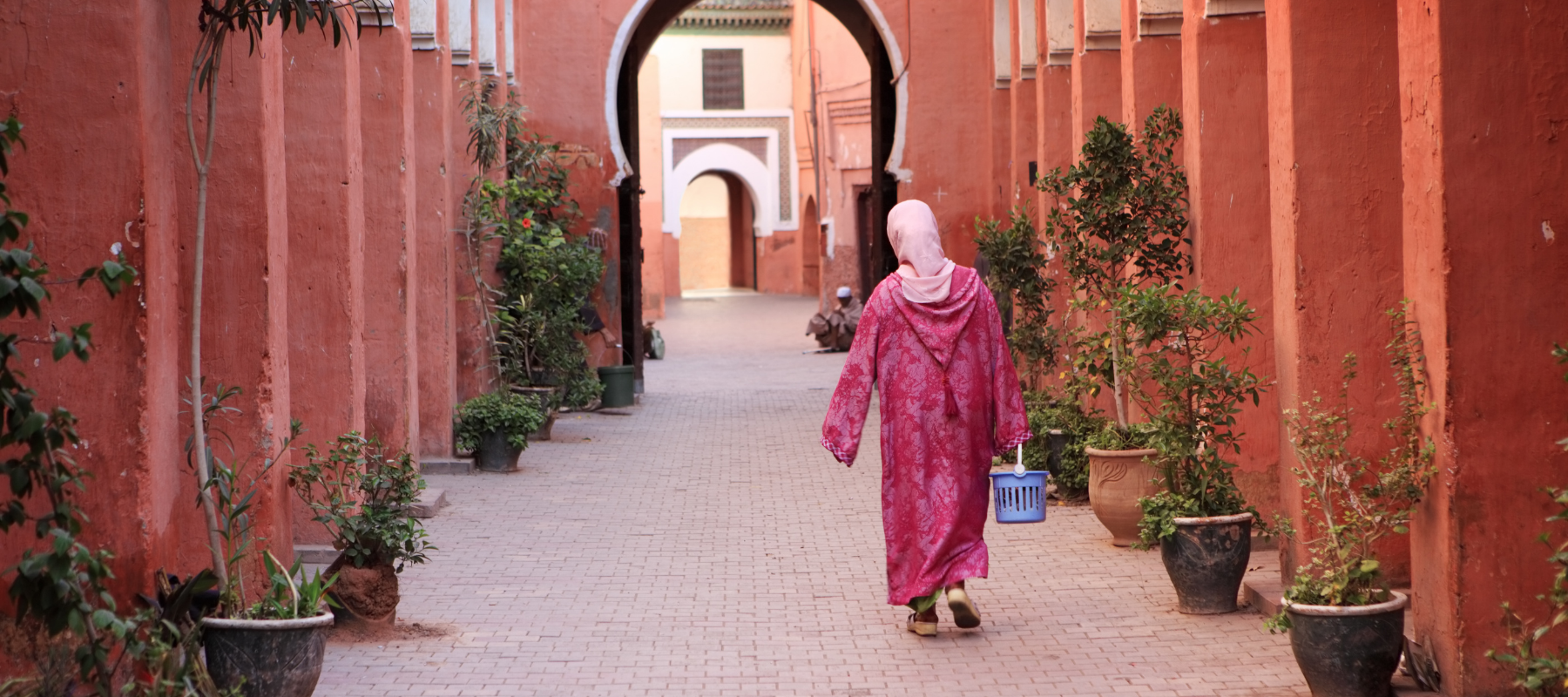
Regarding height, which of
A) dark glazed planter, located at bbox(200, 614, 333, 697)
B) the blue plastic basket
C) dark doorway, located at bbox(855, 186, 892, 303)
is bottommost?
dark glazed planter, located at bbox(200, 614, 333, 697)

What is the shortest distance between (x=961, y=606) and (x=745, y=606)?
1100 mm

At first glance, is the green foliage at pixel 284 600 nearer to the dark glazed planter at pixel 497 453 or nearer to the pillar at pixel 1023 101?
the dark glazed planter at pixel 497 453

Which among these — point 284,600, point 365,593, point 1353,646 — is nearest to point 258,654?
point 284,600

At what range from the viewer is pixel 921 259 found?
6246 mm

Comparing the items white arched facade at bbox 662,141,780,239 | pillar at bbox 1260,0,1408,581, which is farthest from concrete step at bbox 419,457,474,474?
white arched facade at bbox 662,141,780,239

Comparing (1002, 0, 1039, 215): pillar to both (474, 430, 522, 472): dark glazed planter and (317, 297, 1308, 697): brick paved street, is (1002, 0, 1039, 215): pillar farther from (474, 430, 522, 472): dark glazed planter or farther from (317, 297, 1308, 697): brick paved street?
(474, 430, 522, 472): dark glazed planter

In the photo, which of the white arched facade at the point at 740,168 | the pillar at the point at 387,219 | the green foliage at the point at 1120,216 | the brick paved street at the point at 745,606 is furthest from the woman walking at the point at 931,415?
the white arched facade at the point at 740,168

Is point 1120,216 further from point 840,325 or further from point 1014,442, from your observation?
point 840,325

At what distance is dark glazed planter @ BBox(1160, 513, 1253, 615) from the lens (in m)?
6.34

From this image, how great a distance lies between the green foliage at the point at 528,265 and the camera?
41.2 ft

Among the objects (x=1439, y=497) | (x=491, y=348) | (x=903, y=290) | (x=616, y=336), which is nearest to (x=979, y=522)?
(x=903, y=290)

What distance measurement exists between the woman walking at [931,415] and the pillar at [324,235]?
8.48ft

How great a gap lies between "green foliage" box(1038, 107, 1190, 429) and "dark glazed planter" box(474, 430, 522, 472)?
4618 millimetres

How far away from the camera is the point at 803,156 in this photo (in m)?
36.7
